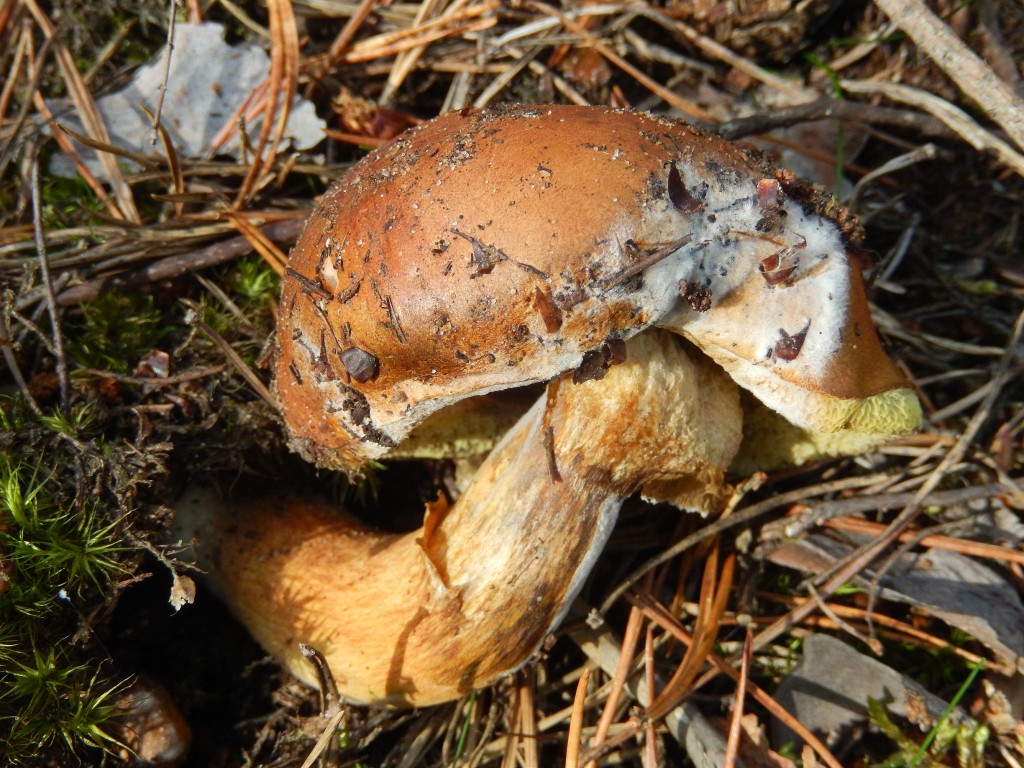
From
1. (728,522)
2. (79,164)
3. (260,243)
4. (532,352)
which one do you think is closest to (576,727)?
(728,522)

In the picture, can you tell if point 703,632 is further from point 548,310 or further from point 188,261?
point 188,261

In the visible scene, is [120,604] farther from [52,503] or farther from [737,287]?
[737,287]

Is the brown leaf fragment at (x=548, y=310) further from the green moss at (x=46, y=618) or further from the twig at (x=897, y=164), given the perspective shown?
the twig at (x=897, y=164)

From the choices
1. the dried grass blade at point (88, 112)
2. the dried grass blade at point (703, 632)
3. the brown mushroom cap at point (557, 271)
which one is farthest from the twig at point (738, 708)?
the dried grass blade at point (88, 112)

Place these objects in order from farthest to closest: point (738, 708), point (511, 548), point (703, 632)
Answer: point (703, 632) → point (738, 708) → point (511, 548)

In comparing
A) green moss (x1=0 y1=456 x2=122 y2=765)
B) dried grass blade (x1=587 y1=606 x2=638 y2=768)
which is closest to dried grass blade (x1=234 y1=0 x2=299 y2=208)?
green moss (x1=0 y1=456 x2=122 y2=765)

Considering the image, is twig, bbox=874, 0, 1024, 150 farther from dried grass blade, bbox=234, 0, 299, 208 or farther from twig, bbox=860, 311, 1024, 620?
dried grass blade, bbox=234, 0, 299, 208
